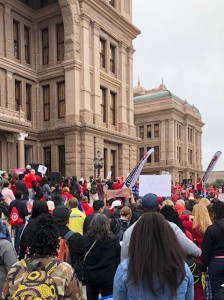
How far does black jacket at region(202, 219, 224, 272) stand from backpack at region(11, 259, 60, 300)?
2.39 m

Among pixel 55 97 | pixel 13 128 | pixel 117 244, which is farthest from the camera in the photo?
pixel 55 97

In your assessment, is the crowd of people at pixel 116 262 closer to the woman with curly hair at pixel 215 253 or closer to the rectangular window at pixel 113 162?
the woman with curly hair at pixel 215 253

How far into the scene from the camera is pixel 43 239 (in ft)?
8.45

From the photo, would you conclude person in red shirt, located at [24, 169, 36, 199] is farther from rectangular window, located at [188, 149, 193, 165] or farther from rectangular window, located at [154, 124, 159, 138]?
rectangular window, located at [188, 149, 193, 165]

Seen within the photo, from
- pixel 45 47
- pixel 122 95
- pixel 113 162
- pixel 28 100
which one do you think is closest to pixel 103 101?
pixel 122 95

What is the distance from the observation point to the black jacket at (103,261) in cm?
407

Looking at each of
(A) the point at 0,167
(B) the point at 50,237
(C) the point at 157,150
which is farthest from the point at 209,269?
(C) the point at 157,150

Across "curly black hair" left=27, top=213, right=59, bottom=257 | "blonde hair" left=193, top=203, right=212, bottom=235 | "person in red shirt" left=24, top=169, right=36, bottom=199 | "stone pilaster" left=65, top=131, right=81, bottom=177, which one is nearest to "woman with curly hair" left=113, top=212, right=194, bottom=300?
"curly black hair" left=27, top=213, right=59, bottom=257

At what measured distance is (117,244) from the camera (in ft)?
13.6

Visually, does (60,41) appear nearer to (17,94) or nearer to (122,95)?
(17,94)

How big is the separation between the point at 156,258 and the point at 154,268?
6 centimetres

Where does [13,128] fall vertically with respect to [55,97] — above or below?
below

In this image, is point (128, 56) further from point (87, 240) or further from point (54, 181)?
point (87, 240)

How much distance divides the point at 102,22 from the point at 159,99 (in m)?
28.5
